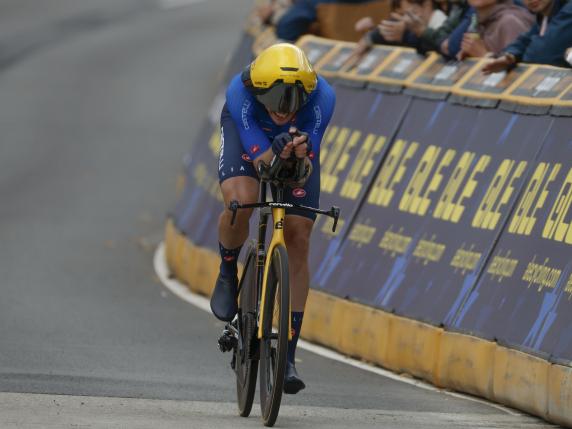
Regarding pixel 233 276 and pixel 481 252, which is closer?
pixel 233 276

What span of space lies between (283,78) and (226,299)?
1409 mm

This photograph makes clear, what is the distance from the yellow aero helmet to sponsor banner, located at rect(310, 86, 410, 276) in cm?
335

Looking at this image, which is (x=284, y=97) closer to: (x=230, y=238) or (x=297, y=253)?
(x=297, y=253)

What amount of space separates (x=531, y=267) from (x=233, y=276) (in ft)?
5.48

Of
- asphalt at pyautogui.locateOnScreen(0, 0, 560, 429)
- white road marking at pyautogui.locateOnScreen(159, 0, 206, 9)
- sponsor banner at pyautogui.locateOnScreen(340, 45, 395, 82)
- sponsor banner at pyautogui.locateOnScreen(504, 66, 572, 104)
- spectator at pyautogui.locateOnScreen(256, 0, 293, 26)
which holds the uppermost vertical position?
sponsor banner at pyautogui.locateOnScreen(504, 66, 572, 104)

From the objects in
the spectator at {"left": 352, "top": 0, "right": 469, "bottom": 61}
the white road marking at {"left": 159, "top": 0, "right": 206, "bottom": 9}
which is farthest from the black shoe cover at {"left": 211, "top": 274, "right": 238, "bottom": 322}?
the white road marking at {"left": 159, "top": 0, "right": 206, "bottom": 9}

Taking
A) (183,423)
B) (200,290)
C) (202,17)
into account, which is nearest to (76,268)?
(200,290)

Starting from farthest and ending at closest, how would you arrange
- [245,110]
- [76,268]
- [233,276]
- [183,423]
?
[76,268] → [233,276] → [245,110] → [183,423]

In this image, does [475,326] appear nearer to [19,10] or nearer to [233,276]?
[233,276]

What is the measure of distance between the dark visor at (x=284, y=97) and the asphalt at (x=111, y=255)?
1553mm

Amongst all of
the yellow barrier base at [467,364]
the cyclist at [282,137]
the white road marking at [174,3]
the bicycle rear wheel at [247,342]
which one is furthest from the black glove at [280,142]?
the white road marking at [174,3]

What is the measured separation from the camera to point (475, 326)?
368 inches

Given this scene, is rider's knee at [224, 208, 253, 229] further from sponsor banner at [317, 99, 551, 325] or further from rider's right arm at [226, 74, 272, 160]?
sponsor banner at [317, 99, 551, 325]

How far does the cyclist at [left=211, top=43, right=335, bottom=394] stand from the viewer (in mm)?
7938
